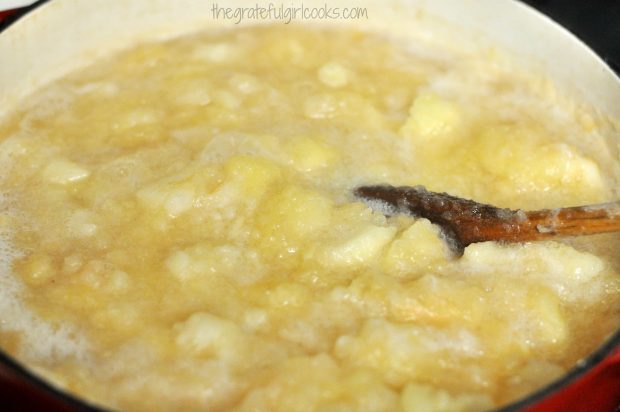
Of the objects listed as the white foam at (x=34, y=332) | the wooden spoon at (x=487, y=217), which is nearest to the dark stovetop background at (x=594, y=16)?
the wooden spoon at (x=487, y=217)

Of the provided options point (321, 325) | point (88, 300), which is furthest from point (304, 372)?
point (88, 300)

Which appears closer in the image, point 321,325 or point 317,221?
point 321,325

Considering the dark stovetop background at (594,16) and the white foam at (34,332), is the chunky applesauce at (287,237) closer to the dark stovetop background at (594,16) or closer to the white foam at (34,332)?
the white foam at (34,332)

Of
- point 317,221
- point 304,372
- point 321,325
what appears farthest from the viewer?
point 317,221

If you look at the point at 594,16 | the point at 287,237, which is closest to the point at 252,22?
the point at 287,237

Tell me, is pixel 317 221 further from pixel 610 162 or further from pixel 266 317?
pixel 610 162

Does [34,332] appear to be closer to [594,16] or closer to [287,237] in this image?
[287,237]
